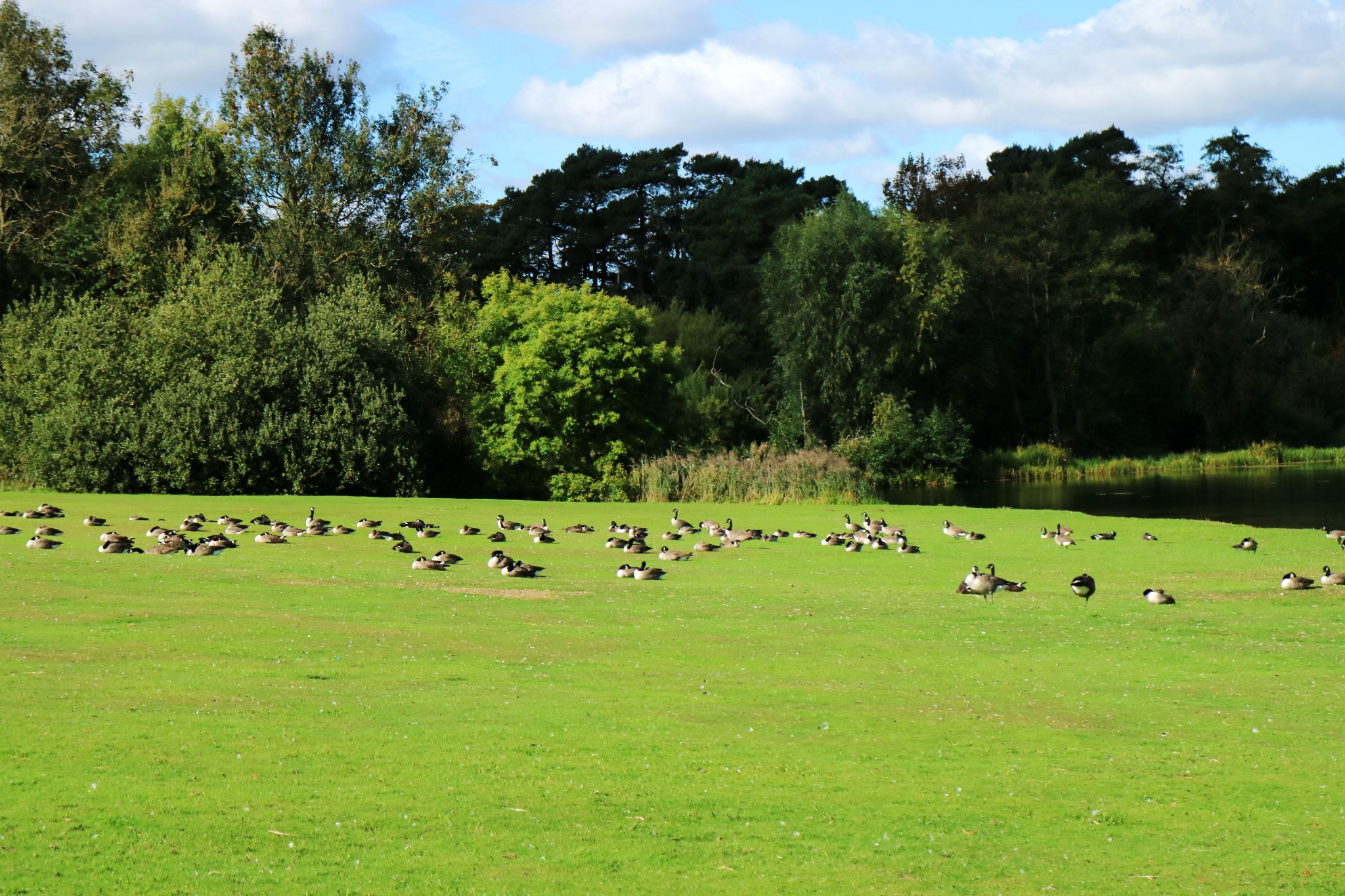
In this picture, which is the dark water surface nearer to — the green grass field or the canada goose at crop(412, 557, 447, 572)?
the green grass field

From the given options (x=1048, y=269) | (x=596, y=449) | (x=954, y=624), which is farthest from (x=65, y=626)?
(x=1048, y=269)

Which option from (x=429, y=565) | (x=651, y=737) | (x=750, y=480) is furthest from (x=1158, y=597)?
(x=750, y=480)

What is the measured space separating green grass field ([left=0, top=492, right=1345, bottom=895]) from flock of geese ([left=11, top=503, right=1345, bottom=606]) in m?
1.23

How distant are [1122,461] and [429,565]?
68.5m

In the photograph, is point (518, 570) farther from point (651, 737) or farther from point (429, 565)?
point (651, 737)

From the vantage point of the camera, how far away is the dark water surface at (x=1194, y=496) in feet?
162

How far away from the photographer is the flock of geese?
25.5 m

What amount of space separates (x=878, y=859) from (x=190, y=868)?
536cm

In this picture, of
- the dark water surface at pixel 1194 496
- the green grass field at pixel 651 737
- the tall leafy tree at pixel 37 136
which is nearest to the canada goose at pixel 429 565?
the green grass field at pixel 651 737

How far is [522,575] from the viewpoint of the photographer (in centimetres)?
2675

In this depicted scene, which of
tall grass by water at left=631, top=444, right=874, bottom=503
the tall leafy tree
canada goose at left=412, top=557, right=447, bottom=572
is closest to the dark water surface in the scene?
tall grass by water at left=631, top=444, right=874, bottom=503

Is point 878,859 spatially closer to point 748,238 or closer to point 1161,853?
point 1161,853

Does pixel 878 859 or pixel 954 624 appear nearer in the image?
pixel 878 859

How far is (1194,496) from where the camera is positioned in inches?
2381
